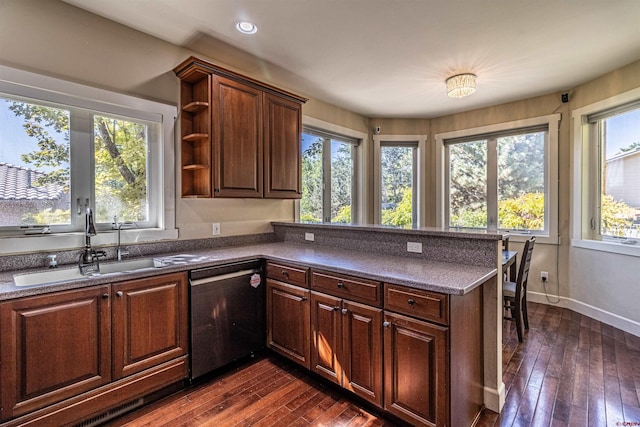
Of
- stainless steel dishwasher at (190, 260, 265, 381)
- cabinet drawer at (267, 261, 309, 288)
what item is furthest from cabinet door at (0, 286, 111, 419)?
cabinet drawer at (267, 261, 309, 288)

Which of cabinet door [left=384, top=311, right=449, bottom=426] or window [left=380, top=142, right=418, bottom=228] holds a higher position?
window [left=380, top=142, right=418, bottom=228]

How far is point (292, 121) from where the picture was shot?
312cm

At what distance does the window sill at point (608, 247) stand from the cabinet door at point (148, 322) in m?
4.17

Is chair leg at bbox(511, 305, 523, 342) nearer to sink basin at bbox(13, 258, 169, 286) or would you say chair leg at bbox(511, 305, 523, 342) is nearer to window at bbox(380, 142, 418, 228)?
window at bbox(380, 142, 418, 228)

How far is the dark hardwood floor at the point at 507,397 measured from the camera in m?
1.84

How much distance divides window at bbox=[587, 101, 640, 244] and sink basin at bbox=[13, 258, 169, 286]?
14.7ft

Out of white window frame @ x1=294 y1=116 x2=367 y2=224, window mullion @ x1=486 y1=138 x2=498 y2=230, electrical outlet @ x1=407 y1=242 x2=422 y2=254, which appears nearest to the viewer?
electrical outlet @ x1=407 y1=242 x2=422 y2=254

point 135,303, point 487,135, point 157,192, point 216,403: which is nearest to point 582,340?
point 487,135

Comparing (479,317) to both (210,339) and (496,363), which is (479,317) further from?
(210,339)

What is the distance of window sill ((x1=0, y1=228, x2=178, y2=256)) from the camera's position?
1903mm

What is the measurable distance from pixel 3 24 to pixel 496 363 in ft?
12.1

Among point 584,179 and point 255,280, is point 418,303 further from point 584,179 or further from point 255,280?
point 584,179

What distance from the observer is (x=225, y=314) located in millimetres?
2326

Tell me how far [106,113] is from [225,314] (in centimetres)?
177
